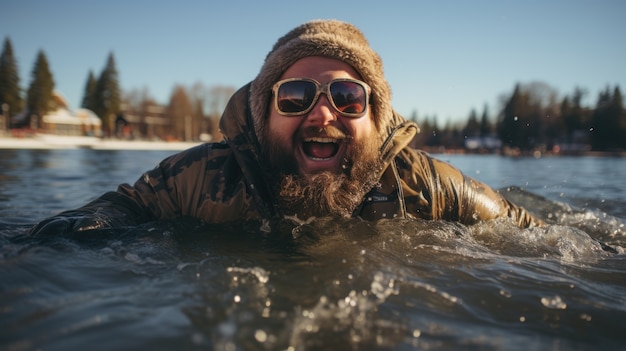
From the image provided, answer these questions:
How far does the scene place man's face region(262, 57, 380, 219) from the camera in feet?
9.43

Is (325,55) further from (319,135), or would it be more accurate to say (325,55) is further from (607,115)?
(607,115)

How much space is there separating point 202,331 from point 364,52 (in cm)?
265

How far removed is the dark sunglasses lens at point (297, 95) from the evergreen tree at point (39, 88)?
5252 cm

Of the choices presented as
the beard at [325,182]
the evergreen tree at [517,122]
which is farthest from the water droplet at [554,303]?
the evergreen tree at [517,122]

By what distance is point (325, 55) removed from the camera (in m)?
3.14

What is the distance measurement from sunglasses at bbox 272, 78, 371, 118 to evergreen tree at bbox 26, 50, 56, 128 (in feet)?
172

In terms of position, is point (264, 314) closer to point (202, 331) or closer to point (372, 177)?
point (202, 331)

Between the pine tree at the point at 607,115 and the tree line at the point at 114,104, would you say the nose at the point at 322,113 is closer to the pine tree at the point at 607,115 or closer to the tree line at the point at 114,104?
the pine tree at the point at 607,115

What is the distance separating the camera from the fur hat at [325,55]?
10.3ft

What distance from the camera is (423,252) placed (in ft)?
7.33

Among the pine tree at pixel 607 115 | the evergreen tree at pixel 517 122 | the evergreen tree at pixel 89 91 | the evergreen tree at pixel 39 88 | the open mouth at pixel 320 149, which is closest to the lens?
the open mouth at pixel 320 149

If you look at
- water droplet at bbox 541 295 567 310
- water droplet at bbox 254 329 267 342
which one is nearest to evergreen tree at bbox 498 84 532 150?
water droplet at bbox 541 295 567 310

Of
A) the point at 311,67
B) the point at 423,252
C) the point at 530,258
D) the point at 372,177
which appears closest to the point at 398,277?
the point at 423,252

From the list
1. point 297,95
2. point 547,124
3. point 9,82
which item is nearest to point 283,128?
point 297,95
